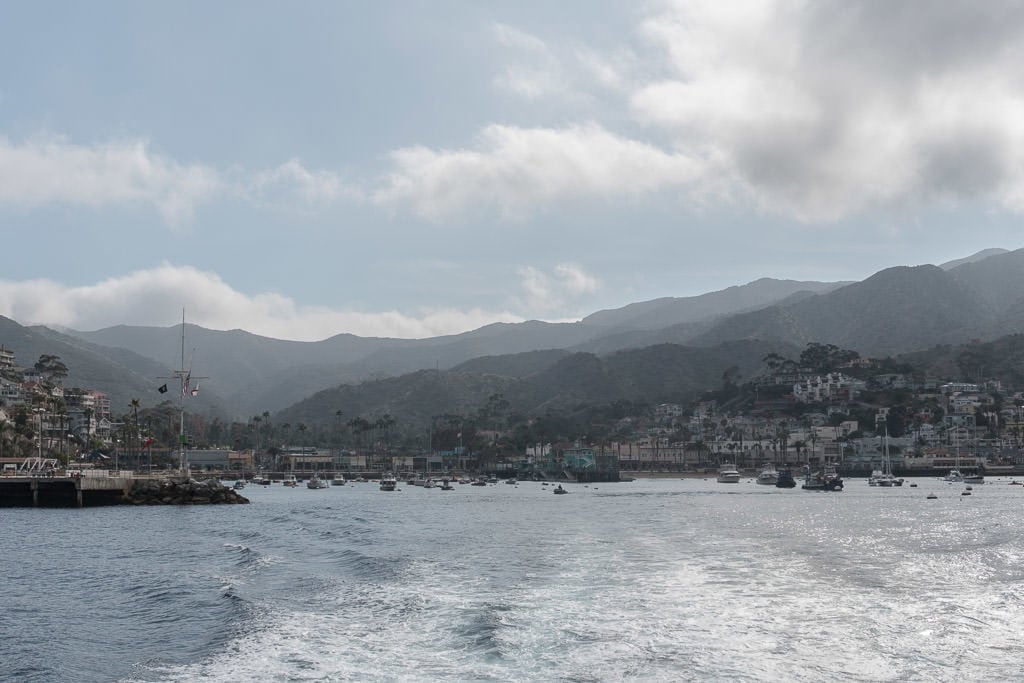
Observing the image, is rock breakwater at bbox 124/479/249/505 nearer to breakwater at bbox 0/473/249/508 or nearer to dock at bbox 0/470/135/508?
breakwater at bbox 0/473/249/508

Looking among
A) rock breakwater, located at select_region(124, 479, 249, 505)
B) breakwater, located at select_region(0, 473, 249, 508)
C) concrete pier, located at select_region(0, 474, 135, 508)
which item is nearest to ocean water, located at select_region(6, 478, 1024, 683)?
concrete pier, located at select_region(0, 474, 135, 508)

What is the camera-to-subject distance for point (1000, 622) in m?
29.1

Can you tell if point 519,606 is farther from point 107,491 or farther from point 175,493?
point 107,491

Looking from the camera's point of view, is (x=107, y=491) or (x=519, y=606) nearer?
(x=519, y=606)

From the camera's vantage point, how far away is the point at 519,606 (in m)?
32.3

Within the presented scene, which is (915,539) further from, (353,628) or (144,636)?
(144,636)

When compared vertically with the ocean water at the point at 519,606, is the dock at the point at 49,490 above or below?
above

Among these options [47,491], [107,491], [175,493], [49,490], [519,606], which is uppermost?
[49,490]

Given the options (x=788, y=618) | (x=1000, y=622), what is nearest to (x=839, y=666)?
(x=788, y=618)

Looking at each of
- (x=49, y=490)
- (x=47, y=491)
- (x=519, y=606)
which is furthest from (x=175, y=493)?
(x=519, y=606)

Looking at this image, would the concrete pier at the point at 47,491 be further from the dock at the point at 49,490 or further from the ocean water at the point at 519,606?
the ocean water at the point at 519,606

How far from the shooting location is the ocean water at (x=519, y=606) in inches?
965

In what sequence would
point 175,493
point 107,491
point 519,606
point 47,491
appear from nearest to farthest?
point 519,606
point 47,491
point 107,491
point 175,493

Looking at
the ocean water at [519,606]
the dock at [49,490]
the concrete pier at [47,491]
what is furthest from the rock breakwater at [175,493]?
the ocean water at [519,606]
